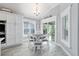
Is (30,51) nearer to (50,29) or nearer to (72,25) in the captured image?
(50,29)

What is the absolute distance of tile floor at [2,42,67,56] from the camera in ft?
8.33

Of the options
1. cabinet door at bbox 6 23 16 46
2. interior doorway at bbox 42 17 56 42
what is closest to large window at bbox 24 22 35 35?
interior doorway at bbox 42 17 56 42

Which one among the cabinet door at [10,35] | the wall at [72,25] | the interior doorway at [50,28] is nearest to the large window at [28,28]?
the interior doorway at [50,28]

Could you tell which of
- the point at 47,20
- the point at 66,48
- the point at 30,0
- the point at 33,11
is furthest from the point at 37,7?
the point at 66,48

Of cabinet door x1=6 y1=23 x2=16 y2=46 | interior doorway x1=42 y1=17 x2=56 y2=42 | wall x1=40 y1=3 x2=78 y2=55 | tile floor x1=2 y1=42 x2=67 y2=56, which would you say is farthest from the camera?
cabinet door x1=6 y1=23 x2=16 y2=46

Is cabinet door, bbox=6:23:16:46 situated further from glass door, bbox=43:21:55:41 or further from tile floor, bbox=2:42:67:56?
glass door, bbox=43:21:55:41

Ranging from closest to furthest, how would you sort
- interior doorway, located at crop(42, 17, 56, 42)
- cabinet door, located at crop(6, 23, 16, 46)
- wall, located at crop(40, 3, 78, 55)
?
wall, located at crop(40, 3, 78, 55)
interior doorway, located at crop(42, 17, 56, 42)
cabinet door, located at crop(6, 23, 16, 46)

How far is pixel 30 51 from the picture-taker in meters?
2.65

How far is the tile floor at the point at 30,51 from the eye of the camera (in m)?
2.54

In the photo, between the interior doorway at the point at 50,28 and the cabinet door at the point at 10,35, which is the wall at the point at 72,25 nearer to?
the interior doorway at the point at 50,28

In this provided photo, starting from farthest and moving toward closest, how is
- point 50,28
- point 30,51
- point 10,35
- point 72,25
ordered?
1. point 10,35
2. point 50,28
3. point 30,51
4. point 72,25

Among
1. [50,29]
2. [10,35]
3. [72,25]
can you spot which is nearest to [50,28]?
[50,29]

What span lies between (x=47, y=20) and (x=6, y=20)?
4.10 ft

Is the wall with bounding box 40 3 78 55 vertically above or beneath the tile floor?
above
